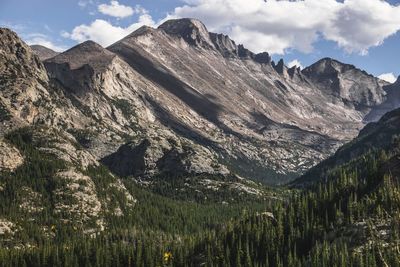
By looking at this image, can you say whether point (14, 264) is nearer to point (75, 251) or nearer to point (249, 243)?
point (75, 251)

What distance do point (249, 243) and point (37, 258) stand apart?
82170 millimetres

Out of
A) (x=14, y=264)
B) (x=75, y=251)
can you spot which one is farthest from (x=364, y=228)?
(x=14, y=264)

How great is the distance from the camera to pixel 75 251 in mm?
196625

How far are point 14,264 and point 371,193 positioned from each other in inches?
5376

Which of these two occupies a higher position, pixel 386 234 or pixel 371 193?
pixel 371 193

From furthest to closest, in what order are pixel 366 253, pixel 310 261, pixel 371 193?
pixel 371 193 → pixel 310 261 → pixel 366 253

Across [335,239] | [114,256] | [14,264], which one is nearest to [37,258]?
[14,264]

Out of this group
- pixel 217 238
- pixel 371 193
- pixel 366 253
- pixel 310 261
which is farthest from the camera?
pixel 217 238

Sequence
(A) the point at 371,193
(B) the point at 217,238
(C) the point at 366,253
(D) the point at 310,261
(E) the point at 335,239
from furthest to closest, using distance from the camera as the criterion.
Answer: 1. (B) the point at 217,238
2. (A) the point at 371,193
3. (E) the point at 335,239
4. (D) the point at 310,261
5. (C) the point at 366,253

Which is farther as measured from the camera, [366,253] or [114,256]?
[114,256]

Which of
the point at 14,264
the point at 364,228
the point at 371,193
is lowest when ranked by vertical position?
the point at 14,264

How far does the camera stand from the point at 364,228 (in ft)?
479

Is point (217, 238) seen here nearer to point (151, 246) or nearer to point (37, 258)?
point (151, 246)

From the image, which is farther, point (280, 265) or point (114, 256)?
point (114, 256)
